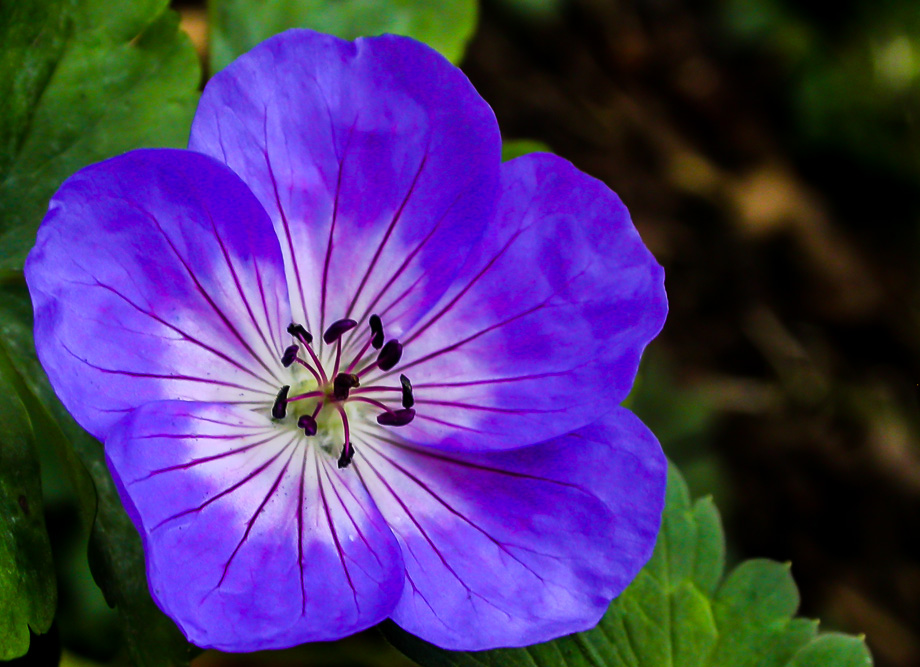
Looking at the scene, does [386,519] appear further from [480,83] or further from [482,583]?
[480,83]

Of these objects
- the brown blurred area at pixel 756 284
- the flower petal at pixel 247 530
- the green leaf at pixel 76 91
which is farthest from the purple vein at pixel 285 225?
the brown blurred area at pixel 756 284

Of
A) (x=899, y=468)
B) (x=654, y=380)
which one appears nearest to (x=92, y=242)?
(x=654, y=380)

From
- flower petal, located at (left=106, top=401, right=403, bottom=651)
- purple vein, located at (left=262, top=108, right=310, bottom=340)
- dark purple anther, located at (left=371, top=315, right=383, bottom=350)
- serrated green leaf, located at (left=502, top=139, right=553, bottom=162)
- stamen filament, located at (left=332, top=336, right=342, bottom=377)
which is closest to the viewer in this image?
flower petal, located at (left=106, top=401, right=403, bottom=651)

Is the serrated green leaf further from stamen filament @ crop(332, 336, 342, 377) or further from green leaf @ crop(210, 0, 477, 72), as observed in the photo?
stamen filament @ crop(332, 336, 342, 377)

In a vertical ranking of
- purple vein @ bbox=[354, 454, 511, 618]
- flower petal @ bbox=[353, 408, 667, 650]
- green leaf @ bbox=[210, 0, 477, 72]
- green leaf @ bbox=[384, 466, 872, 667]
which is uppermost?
green leaf @ bbox=[210, 0, 477, 72]

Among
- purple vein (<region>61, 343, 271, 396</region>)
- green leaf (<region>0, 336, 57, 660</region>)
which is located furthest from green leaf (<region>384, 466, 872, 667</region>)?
green leaf (<region>0, 336, 57, 660</region>)

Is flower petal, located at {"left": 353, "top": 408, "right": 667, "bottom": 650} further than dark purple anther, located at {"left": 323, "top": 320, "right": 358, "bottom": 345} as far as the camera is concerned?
No

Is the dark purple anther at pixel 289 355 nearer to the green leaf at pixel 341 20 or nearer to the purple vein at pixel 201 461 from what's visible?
the purple vein at pixel 201 461

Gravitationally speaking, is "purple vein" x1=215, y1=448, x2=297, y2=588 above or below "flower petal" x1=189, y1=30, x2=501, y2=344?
below
